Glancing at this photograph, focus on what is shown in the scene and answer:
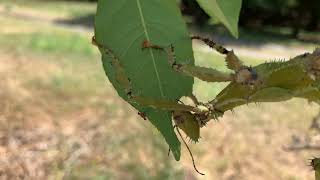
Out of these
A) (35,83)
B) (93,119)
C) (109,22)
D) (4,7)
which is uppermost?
(109,22)

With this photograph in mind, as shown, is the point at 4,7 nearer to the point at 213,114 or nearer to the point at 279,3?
the point at 279,3

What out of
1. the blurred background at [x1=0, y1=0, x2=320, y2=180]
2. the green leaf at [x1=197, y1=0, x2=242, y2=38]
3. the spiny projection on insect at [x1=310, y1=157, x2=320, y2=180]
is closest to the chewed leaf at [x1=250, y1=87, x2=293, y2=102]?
the green leaf at [x1=197, y1=0, x2=242, y2=38]

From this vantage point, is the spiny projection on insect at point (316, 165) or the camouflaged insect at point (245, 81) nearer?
the camouflaged insect at point (245, 81)

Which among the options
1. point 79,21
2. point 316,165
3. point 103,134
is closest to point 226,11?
point 316,165

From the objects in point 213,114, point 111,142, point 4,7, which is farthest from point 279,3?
point 213,114

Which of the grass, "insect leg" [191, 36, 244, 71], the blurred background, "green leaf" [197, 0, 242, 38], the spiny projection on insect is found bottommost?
the grass

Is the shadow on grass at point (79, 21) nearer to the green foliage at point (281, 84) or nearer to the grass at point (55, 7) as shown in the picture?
the grass at point (55, 7)

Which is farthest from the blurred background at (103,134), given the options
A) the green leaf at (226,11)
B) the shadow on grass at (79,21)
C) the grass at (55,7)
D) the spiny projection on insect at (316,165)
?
the grass at (55,7)

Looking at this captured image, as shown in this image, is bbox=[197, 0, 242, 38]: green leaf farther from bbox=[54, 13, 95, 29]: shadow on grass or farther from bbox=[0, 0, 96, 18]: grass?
bbox=[0, 0, 96, 18]: grass
